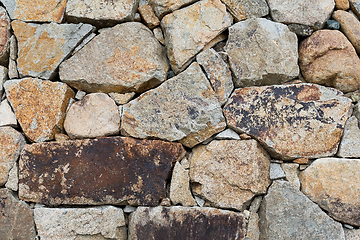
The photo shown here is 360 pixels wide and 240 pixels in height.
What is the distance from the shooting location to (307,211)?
→ 164 centimetres

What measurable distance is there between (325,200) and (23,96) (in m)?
2.20

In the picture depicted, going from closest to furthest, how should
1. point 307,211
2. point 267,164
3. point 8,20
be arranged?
point 307,211
point 267,164
point 8,20

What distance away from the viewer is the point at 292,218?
1.65m

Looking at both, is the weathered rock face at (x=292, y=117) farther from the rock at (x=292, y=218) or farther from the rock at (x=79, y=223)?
the rock at (x=79, y=223)

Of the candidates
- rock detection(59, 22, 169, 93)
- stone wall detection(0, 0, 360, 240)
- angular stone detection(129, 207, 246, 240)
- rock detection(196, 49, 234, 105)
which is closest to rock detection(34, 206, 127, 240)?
stone wall detection(0, 0, 360, 240)

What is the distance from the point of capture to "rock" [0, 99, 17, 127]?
71.8 inches

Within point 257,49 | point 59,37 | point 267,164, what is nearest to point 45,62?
point 59,37

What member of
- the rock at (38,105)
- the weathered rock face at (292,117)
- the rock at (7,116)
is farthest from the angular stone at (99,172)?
the weathered rock face at (292,117)

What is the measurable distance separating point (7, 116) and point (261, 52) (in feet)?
6.18

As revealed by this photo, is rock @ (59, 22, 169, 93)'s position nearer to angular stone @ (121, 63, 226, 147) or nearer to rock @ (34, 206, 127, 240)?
angular stone @ (121, 63, 226, 147)

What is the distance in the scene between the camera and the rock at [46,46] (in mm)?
1847

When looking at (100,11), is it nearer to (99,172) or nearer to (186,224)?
(99,172)

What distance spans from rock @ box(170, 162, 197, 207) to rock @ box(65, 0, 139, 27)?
116 centimetres

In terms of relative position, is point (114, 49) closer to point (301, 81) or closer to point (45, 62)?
point (45, 62)
